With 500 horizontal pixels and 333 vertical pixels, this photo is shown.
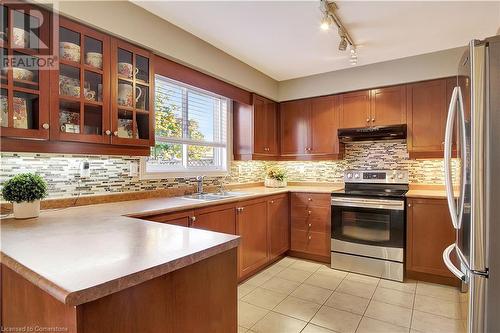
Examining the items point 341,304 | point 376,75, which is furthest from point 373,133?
point 341,304

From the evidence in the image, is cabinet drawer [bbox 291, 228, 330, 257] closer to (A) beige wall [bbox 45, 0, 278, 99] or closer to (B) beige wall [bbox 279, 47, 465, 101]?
(B) beige wall [bbox 279, 47, 465, 101]

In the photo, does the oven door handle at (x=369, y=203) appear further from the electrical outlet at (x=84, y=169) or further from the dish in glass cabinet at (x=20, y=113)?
the dish in glass cabinet at (x=20, y=113)

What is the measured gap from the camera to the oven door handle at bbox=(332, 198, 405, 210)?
293 centimetres

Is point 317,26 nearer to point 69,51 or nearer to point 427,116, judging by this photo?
point 427,116

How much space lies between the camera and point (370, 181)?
11.7ft

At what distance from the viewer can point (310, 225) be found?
352 centimetres

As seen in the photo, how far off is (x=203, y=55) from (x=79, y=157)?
1.50m

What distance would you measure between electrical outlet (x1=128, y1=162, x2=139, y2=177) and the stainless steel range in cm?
223

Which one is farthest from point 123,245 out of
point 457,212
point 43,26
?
point 457,212

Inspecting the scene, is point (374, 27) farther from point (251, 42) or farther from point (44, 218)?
point (44, 218)

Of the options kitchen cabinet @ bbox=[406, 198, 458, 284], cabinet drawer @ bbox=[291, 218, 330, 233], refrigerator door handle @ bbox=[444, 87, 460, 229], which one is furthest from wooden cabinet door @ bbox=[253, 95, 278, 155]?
refrigerator door handle @ bbox=[444, 87, 460, 229]

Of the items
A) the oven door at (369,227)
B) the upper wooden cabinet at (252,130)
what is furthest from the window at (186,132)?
the oven door at (369,227)

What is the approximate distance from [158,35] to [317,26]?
4.60 feet

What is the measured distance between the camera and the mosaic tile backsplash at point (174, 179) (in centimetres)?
187
